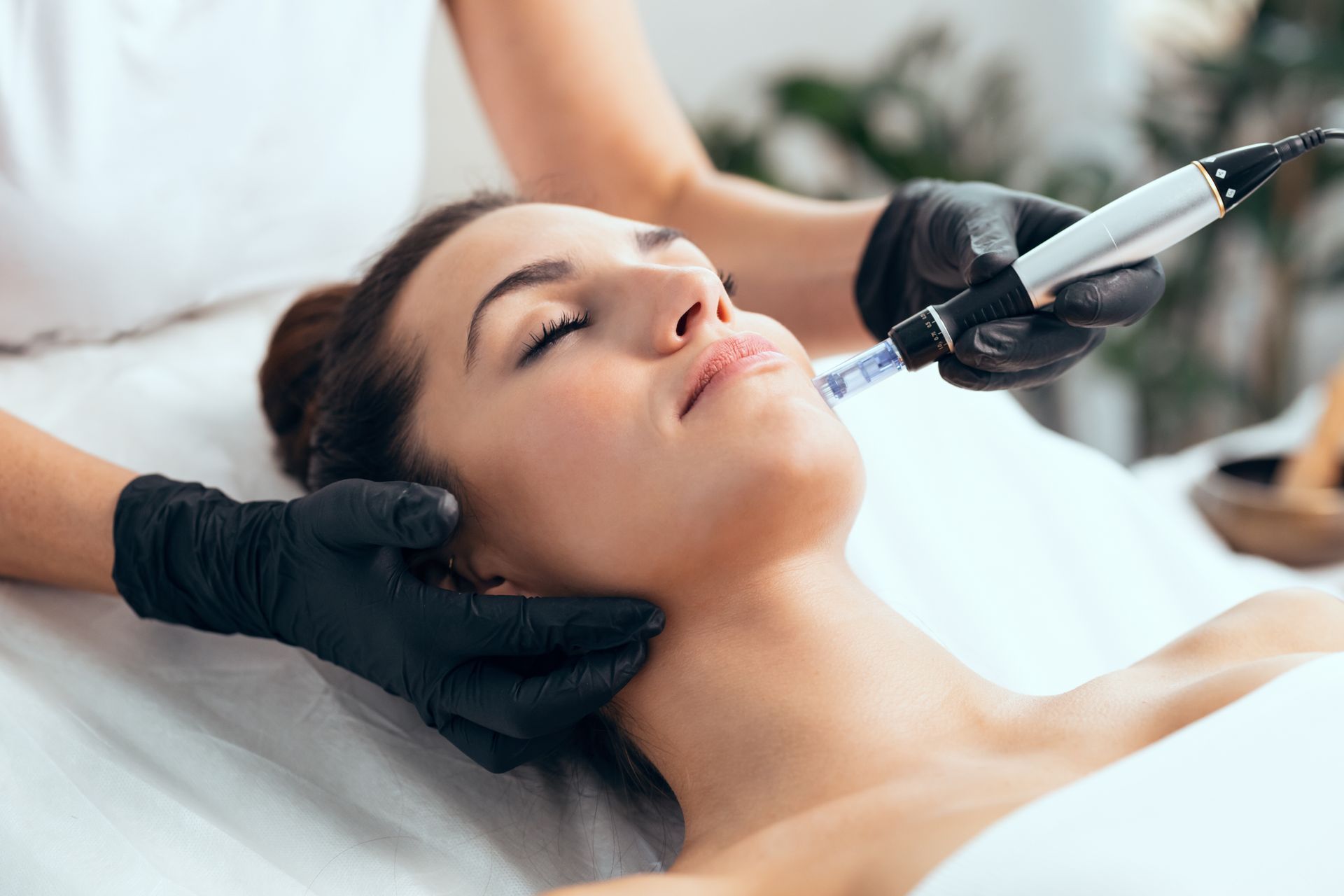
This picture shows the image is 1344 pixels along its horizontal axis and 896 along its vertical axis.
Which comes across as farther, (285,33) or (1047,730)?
(285,33)

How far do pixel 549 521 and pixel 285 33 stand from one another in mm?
851

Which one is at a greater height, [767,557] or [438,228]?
[438,228]

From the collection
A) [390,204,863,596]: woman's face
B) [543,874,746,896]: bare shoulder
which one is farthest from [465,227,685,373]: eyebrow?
[543,874,746,896]: bare shoulder

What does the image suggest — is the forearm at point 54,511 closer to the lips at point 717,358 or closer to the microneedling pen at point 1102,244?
the lips at point 717,358

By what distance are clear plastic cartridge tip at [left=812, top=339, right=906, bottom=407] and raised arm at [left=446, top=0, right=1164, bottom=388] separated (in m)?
0.27

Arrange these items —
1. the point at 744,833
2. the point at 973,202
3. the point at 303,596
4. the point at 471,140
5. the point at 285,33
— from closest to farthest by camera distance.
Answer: the point at 744,833 → the point at 303,596 → the point at 973,202 → the point at 285,33 → the point at 471,140

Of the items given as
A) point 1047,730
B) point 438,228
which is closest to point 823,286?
point 438,228

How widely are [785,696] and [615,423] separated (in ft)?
0.85

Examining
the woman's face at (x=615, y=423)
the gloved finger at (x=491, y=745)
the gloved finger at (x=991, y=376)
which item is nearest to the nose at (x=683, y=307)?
the woman's face at (x=615, y=423)

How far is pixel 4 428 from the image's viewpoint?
3.54 feet

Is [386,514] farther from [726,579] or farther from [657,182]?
[657,182]

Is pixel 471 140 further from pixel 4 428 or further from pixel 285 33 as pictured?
pixel 4 428

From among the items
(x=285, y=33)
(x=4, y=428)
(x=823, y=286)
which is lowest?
(x=823, y=286)

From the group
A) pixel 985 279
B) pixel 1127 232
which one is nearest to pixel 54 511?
pixel 985 279
